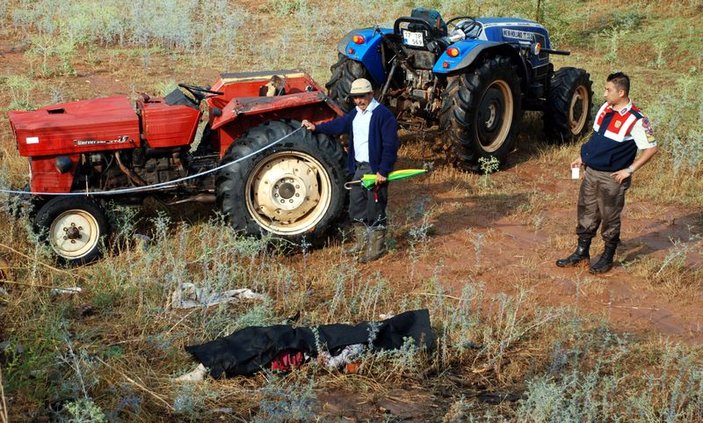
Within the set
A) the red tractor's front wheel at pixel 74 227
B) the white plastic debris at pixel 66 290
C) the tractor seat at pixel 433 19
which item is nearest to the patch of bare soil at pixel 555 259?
the tractor seat at pixel 433 19

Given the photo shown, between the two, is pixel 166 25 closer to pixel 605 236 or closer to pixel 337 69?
pixel 337 69

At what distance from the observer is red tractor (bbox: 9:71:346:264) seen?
6.66m

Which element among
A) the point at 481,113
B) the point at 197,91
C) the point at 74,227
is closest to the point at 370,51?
the point at 481,113

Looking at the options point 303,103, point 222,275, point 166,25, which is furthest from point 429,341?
point 166,25

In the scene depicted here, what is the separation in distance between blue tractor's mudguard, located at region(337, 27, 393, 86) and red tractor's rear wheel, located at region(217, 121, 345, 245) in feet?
8.20

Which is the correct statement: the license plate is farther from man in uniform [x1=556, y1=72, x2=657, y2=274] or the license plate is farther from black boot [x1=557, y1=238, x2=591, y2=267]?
black boot [x1=557, y1=238, x2=591, y2=267]

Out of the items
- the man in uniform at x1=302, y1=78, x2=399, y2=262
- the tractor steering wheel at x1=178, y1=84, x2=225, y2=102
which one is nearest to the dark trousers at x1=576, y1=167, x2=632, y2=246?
the man in uniform at x1=302, y1=78, x2=399, y2=262

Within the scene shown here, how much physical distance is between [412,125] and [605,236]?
10.1 feet

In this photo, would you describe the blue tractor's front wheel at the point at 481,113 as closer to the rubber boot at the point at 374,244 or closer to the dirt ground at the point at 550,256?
the dirt ground at the point at 550,256

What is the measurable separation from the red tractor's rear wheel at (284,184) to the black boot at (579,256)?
1.99 metres

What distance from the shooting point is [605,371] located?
552 centimetres

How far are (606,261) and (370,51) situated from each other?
366cm

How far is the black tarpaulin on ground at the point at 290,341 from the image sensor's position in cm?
512

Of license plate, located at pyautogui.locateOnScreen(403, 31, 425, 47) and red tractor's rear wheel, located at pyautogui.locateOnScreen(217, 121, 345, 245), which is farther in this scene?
license plate, located at pyautogui.locateOnScreen(403, 31, 425, 47)
